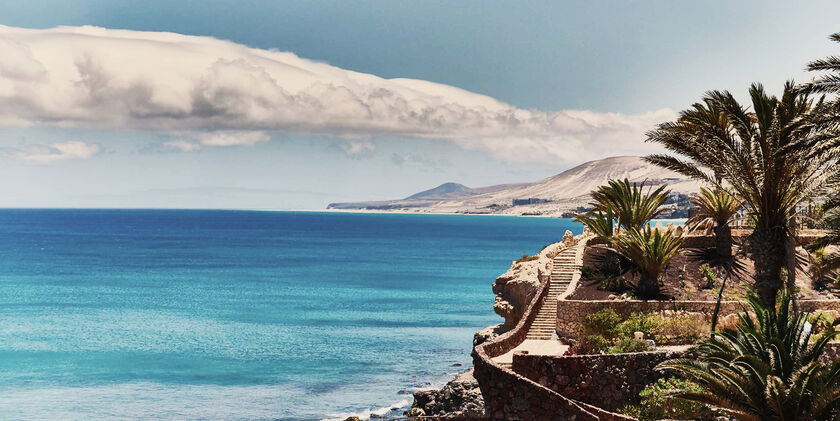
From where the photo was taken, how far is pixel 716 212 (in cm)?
3612

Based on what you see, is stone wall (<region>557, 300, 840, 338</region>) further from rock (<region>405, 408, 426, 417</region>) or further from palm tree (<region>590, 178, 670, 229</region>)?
palm tree (<region>590, 178, 670, 229</region>)

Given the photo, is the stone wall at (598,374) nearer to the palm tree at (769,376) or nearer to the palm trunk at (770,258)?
the palm trunk at (770,258)

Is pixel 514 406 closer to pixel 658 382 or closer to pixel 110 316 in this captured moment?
pixel 658 382

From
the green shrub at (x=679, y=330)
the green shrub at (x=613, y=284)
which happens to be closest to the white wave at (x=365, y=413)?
the green shrub at (x=613, y=284)

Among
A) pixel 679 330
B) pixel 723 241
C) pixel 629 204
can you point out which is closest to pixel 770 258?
pixel 679 330

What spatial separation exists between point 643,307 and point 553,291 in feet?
16.2

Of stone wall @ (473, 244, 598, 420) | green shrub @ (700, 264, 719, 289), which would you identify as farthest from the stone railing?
green shrub @ (700, 264, 719, 289)

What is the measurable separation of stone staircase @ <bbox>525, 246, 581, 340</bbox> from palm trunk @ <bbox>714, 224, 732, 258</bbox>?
6.17m

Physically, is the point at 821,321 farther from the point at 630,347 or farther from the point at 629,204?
the point at 629,204

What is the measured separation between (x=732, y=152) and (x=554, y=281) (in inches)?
536

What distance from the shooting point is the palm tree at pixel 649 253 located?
3081 centimetres

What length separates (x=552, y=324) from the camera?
29.0 m

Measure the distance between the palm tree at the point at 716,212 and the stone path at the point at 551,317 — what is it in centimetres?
599

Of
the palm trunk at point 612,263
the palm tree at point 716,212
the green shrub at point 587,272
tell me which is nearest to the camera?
the palm trunk at point 612,263
